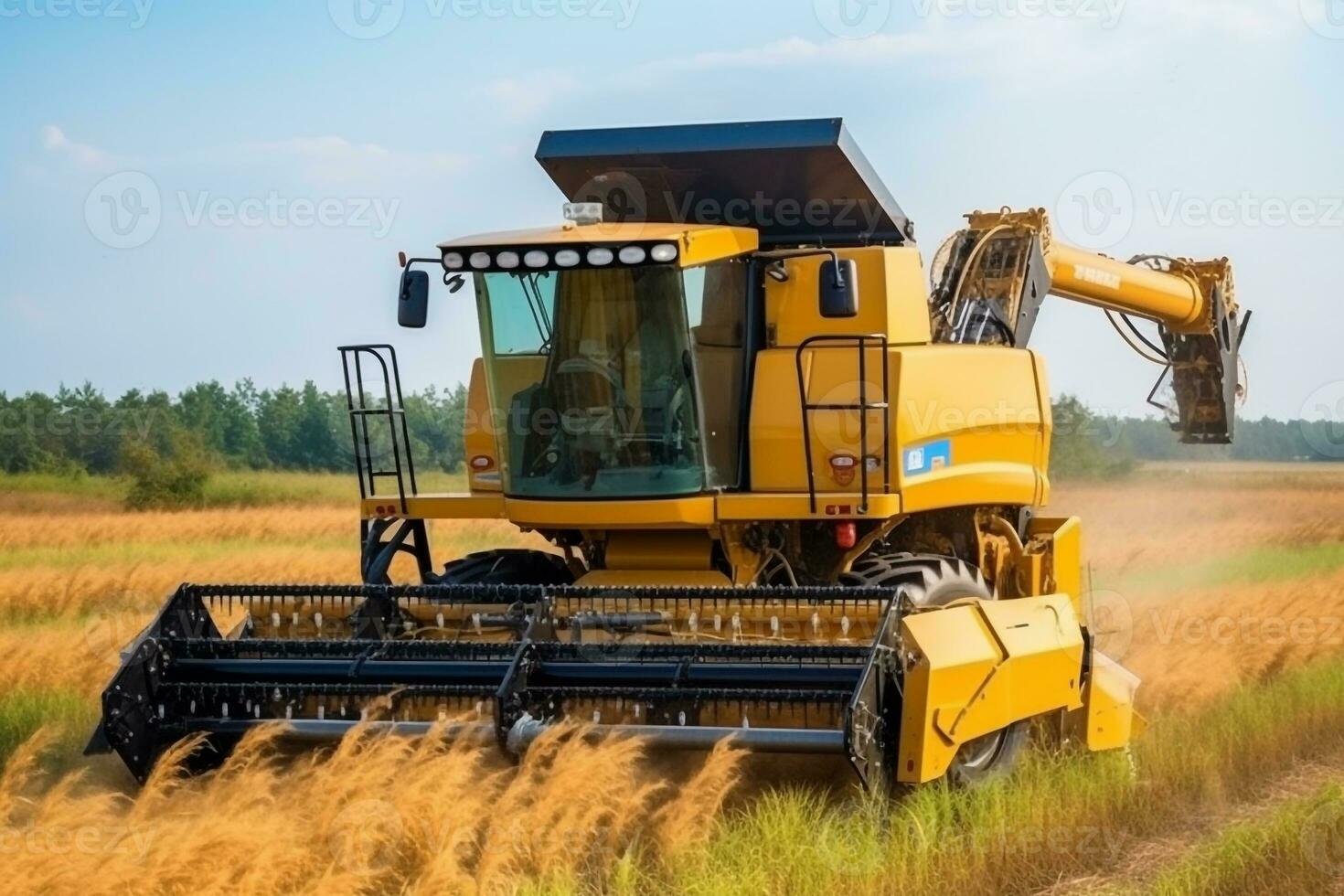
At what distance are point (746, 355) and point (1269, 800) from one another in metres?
2.70

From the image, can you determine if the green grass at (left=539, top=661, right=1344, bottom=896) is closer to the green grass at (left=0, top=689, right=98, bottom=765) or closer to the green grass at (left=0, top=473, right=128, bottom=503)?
the green grass at (left=0, top=689, right=98, bottom=765)

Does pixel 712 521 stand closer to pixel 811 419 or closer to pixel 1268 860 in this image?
pixel 811 419

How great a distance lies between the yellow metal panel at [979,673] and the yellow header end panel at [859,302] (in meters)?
1.37

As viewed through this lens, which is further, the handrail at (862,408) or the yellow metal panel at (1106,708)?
the yellow metal panel at (1106,708)

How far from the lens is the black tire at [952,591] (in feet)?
21.3

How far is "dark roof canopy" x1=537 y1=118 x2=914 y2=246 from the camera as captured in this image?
760 cm

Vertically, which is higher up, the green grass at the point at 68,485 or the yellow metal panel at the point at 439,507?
the yellow metal panel at the point at 439,507

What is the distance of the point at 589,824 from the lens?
5301 mm

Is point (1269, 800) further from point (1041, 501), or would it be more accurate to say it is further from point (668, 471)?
point (668, 471)

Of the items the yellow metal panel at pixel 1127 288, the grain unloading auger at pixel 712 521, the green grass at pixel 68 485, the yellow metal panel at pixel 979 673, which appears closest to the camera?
the yellow metal panel at pixel 979 673

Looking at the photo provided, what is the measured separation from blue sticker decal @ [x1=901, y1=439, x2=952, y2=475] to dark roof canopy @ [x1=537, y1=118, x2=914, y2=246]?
41.9 inches

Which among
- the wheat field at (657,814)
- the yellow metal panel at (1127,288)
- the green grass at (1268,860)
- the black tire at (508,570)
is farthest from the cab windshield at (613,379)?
the yellow metal panel at (1127,288)
